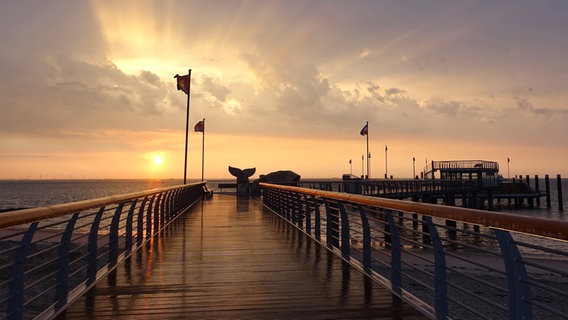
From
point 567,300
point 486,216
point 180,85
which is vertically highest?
point 180,85

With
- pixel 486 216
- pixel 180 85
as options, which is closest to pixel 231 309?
pixel 486 216

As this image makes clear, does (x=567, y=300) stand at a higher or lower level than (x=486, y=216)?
lower

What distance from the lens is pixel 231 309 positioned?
436 centimetres

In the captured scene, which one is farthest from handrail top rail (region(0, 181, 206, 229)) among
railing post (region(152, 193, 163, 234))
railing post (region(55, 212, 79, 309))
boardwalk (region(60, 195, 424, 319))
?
railing post (region(152, 193, 163, 234))

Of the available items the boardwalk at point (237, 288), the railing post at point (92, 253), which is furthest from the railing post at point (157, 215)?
the railing post at point (92, 253)

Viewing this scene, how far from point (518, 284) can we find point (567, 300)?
51.2ft

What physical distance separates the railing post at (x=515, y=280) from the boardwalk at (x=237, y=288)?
124 centimetres

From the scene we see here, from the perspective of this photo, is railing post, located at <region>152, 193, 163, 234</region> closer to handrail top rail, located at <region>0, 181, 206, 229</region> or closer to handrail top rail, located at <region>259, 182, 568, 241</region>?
handrail top rail, located at <region>0, 181, 206, 229</region>

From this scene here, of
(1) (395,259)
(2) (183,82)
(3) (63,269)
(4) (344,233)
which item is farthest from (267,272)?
(2) (183,82)

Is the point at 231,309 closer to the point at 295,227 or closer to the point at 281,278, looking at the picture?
the point at 281,278

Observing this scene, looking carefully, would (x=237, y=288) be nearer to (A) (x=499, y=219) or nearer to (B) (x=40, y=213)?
(B) (x=40, y=213)

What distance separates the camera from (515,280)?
2924 mm

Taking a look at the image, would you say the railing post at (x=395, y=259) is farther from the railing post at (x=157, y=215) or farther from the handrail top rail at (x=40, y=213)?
the railing post at (x=157, y=215)

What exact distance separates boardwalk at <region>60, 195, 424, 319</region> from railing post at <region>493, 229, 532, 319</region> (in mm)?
1238
